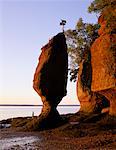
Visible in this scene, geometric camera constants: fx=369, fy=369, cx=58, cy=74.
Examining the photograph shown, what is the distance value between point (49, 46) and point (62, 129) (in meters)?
13.2

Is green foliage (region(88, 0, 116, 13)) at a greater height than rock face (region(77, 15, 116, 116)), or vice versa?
green foliage (region(88, 0, 116, 13))

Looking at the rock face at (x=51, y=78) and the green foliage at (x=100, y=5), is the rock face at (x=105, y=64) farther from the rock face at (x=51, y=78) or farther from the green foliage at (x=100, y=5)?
the rock face at (x=51, y=78)

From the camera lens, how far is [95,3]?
140ft

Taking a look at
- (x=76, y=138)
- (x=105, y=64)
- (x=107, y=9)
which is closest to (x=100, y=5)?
(x=107, y=9)

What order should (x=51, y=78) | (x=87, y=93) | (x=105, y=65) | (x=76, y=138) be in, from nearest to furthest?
(x=76, y=138)
(x=105, y=65)
(x=51, y=78)
(x=87, y=93)

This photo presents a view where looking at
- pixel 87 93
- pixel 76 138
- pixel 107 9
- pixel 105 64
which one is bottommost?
pixel 76 138

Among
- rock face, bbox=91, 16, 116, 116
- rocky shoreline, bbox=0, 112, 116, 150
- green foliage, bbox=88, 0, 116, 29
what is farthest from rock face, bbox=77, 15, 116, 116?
rocky shoreline, bbox=0, 112, 116, 150

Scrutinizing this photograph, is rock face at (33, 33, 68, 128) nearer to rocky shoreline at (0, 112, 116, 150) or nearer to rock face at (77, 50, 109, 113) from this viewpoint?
rocky shoreline at (0, 112, 116, 150)

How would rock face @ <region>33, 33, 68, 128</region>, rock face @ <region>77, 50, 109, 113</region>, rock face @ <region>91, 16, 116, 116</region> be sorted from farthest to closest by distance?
rock face @ <region>77, 50, 109, 113</region> → rock face @ <region>33, 33, 68, 128</region> → rock face @ <region>91, 16, 116, 116</region>

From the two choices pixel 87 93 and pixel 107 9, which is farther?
pixel 87 93

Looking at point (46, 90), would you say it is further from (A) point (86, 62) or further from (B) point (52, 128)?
(A) point (86, 62)

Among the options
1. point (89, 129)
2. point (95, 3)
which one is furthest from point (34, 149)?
point (95, 3)

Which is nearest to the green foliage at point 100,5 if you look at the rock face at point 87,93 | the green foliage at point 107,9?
the green foliage at point 107,9

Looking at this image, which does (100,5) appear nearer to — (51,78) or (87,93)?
(51,78)
